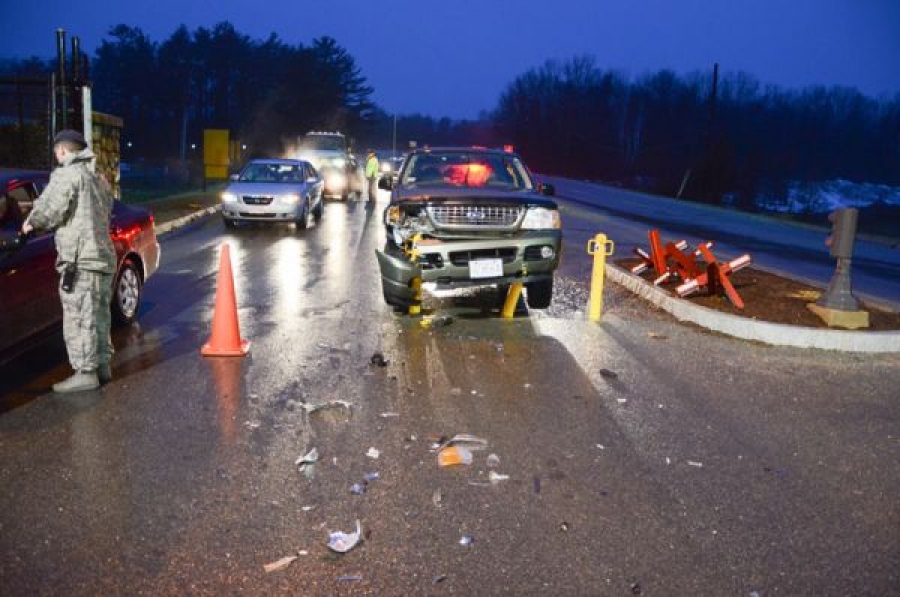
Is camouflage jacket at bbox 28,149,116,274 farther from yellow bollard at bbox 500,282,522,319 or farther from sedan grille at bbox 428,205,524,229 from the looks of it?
yellow bollard at bbox 500,282,522,319

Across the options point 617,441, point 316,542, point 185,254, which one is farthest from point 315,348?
point 185,254

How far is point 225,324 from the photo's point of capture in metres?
7.13

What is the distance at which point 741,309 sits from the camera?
922cm

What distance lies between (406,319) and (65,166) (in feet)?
13.5

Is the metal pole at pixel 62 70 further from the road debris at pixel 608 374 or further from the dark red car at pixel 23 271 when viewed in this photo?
the road debris at pixel 608 374

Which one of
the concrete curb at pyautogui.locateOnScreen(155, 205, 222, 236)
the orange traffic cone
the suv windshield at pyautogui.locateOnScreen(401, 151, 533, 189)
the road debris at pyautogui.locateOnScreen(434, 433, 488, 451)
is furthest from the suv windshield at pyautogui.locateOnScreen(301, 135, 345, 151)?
the road debris at pyautogui.locateOnScreen(434, 433, 488, 451)

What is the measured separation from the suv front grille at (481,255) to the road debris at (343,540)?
4.83 meters

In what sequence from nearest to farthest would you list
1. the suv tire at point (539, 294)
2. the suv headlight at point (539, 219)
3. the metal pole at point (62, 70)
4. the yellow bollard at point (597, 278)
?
the suv headlight at point (539, 219)
the yellow bollard at point (597, 278)
the suv tire at point (539, 294)
the metal pole at point (62, 70)

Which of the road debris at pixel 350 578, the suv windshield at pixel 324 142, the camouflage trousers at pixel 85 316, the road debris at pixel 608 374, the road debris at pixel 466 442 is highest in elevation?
the suv windshield at pixel 324 142

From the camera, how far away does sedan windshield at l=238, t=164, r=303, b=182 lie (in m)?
19.1

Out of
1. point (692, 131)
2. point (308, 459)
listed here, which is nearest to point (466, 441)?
point (308, 459)

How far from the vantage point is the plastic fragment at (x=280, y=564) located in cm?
353

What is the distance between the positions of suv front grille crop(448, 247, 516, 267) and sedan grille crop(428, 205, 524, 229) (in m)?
0.30

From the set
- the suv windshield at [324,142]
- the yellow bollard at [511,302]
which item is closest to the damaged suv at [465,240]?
the yellow bollard at [511,302]
